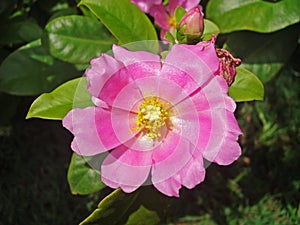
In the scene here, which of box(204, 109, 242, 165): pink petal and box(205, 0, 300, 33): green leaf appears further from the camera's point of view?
box(205, 0, 300, 33): green leaf

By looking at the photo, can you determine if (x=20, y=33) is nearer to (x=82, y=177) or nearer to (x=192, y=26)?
(x=82, y=177)

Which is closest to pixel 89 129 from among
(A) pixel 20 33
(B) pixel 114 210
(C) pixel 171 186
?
(C) pixel 171 186

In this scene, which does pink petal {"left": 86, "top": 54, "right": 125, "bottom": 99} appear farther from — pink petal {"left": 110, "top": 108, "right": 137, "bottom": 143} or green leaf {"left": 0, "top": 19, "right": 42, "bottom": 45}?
green leaf {"left": 0, "top": 19, "right": 42, "bottom": 45}

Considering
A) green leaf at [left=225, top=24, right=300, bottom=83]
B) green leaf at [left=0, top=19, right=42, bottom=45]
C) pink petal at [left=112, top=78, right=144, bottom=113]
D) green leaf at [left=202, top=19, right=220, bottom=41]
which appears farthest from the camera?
green leaf at [left=0, top=19, right=42, bottom=45]


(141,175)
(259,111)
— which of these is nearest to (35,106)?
(141,175)

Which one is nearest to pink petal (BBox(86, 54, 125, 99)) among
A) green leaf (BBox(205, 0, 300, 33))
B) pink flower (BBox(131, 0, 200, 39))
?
pink flower (BBox(131, 0, 200, 39))

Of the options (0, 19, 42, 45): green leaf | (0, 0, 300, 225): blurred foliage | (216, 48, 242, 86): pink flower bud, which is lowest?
(0, 0, 300, 225): blurred foliage

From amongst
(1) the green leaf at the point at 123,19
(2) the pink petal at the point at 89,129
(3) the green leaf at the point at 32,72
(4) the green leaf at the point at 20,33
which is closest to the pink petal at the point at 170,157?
(2) the pink petal at the point at 89,129
